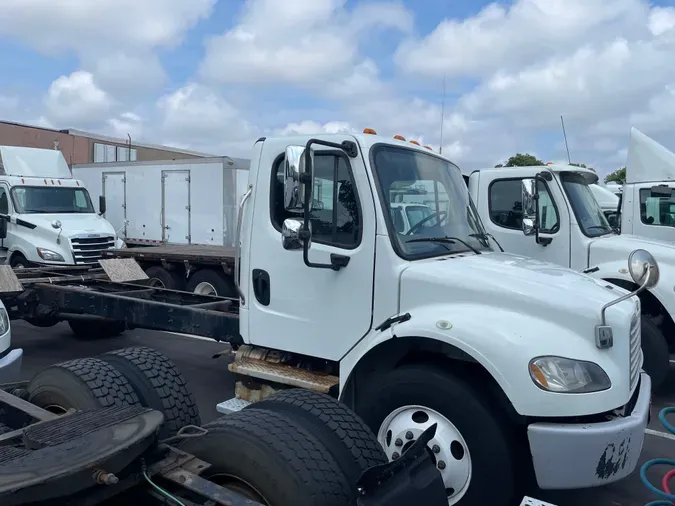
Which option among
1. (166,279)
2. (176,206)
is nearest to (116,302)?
(166,279)

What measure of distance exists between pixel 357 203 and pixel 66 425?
2.22 meters

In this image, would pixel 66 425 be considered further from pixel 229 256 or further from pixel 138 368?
pixel 229 256

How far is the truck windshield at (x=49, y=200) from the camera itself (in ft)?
39.1

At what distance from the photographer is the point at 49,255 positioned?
1132cm

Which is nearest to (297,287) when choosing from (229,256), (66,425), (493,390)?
(493,390)

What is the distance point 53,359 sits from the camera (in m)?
7.66

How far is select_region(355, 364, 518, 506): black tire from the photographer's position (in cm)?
336

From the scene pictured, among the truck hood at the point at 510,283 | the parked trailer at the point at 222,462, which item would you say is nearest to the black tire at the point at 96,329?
the truck hood at the point at 510,283

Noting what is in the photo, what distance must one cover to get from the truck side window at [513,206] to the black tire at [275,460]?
5.33 metres

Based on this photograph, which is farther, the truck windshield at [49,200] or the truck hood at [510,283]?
the truck windshield at [49,200]

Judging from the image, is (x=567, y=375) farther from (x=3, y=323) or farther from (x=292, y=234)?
(x=3, y=323)

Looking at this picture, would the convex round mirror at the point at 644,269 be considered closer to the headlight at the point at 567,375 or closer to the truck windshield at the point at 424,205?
the headlight at the point at 567,375

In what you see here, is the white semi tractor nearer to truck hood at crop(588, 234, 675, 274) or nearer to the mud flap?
the mud flap

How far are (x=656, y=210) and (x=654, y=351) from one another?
349 cm
